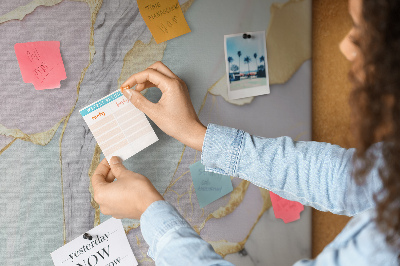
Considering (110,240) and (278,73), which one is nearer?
(110,240)

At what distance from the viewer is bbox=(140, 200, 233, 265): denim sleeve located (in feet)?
1.74

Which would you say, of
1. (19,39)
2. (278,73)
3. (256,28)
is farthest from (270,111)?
(19,39)

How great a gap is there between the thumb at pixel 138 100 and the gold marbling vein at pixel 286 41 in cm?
22

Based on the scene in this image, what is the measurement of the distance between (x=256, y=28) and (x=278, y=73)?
13cm

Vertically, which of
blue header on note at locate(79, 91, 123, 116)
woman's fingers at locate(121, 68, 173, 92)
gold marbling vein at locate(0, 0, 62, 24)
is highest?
gold marbling vein at locate(0, 0, 62, 24)

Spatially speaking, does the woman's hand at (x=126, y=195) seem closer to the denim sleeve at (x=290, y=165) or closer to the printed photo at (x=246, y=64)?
the denim sleeve at (x=290, y=165)

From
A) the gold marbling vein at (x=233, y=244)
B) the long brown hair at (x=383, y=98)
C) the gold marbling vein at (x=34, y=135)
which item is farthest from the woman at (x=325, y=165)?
the gold marbling vein at (x=233, y=244)

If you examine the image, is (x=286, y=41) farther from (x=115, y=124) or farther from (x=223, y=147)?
(x=115, y=124)

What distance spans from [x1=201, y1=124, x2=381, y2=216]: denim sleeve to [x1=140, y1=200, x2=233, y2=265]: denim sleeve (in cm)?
17

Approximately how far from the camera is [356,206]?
67cm

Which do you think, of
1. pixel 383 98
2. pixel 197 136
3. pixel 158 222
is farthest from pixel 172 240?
pixel 383 98

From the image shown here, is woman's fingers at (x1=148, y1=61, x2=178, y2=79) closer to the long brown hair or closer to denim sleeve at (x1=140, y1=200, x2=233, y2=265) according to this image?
denim sleeve at (x1=140, y1=200, x2=233, y2=265)

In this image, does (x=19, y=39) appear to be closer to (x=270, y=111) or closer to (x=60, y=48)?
(x=60, y=48)

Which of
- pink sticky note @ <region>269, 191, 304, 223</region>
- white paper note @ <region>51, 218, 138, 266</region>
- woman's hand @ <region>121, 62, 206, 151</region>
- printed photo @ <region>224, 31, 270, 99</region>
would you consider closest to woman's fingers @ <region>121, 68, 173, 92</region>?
woman's hand @ <region>121, 62, 206, 151</region>
